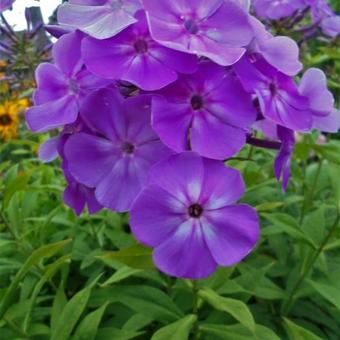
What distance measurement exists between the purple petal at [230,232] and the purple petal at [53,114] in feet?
0.92

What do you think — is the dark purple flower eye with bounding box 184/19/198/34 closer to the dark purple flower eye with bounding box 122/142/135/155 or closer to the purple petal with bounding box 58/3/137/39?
the purple petal with bounding box 58/3/137/39

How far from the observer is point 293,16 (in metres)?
2.01

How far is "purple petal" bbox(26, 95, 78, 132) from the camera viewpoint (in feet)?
3.20

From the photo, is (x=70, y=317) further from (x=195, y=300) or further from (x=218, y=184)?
(x=218, y=184)


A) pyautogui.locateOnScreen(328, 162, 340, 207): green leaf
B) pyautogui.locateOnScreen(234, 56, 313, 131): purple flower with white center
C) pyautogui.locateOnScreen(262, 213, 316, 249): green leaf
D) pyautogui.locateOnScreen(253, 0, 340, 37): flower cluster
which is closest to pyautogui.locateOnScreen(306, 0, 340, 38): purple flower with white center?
pyautogui.locateOnScreen(253, 0, 340, 37): flower cluster

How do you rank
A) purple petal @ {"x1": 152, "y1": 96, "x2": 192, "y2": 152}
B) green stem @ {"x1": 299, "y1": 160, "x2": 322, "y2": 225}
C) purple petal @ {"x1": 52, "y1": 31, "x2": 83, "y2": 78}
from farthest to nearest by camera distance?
green stem @ {"x1": 299, "y1": 160, "x2": 322, "y2": 225} < purple petal @ {"x1": 52, "y1": 31, "x2": 83, "y2": 78} < purple petal @ {"x1": 152, "y1": 96, "x2": 192, "y2": 152}

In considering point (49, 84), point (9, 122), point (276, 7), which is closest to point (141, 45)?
point (49, 84)

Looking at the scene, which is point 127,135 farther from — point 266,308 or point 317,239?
point 266,308

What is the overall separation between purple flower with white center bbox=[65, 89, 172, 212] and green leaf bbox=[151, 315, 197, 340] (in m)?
0.39

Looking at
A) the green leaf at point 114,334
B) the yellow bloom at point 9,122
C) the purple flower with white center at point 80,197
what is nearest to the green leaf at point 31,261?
the purple flower with white center at point 80,197

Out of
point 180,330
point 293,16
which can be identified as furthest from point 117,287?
point 293,16

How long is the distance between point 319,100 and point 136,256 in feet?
1.48

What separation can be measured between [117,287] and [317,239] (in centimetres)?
54

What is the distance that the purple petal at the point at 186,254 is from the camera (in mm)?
933
